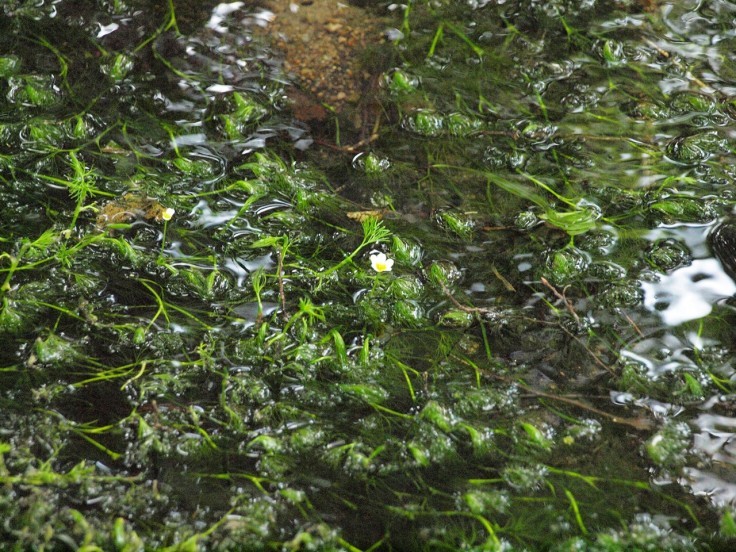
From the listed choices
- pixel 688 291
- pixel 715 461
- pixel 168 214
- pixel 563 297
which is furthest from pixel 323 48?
pixel 715 461

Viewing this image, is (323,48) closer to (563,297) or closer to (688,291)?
(563,297)

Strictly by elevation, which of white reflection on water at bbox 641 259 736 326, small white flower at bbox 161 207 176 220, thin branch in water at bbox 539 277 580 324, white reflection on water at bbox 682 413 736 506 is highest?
small white flower at bbox 161 207 176 220

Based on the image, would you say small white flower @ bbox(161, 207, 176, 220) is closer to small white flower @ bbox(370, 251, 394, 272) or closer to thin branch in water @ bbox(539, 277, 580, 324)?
small white flower @ bbox(370, 251, 394, 272)

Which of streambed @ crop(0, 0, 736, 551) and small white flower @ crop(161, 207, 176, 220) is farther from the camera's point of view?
small white flower @ crop(161, 207, 176, 220)

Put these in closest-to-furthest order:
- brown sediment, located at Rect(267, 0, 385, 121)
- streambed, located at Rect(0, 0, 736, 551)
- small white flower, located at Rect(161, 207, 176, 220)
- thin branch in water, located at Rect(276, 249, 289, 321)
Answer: streambed, located at Rect(0, 0, 736, 551)
thin branch in water, located at Rect(276, 249, 289, 321)
small white flower, located at Rect(161, 207, 176, 220)
brown sediment, located at Rect(267, 0, 385, 121)

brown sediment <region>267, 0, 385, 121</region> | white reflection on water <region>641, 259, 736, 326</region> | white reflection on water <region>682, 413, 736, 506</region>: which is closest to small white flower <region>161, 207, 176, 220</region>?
brown sediment <region>267, 0, 385, 121</region>

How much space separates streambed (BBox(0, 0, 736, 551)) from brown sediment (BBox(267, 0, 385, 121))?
49mm

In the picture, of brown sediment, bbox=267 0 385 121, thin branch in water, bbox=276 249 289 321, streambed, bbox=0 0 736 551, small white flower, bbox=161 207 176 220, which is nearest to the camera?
streambed, bbox=0 0 736 551

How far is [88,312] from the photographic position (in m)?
2.36

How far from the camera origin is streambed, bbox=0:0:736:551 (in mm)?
2016

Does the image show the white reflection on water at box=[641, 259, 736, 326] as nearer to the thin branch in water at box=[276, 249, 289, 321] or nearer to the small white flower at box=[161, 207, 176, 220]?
the thin branch in water at box=[276, 249, 289, 321]

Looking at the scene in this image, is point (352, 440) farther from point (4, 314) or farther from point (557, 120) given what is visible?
point (557, 120)

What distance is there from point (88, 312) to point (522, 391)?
1476 millimetres

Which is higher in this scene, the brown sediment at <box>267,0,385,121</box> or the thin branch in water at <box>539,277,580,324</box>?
the brown sediment at <box>267,0,385,121</box>
